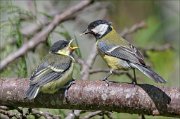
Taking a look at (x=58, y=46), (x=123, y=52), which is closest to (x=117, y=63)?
(x=123, y=52)

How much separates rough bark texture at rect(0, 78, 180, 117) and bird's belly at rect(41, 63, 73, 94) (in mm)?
43

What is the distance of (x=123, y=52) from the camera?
3.37m

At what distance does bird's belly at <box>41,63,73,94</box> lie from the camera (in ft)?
9.63

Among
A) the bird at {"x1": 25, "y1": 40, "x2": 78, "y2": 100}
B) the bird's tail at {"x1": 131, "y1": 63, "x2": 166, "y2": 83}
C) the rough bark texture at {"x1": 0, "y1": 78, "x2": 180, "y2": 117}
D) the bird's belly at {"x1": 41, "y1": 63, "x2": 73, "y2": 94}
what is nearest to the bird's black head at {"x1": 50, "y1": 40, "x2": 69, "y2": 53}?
the bird at {"x1": 25, "y1": 40, "x2": 78, "y2": 100}

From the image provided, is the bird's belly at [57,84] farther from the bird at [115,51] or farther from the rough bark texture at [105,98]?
the bird at [115,51]

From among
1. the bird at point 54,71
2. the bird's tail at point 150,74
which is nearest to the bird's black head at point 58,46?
the bird at point 54,71

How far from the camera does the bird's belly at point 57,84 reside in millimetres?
2936

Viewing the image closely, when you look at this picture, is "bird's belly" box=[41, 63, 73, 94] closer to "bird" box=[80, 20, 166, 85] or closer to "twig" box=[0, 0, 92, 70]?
"bird" box=[80, 20, 166, 85]

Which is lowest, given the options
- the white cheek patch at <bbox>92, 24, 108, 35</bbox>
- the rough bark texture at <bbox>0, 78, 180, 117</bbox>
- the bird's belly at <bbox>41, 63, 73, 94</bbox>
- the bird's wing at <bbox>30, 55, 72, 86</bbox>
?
the rough bark texture at <bbox>0, 78, 180, 117</bbox>

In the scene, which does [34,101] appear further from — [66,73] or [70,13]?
[70,13]

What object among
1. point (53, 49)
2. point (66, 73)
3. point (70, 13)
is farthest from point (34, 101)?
point (70, 13)

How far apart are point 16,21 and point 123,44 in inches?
25.2

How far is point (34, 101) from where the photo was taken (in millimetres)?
2887

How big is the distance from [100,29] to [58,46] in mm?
329
